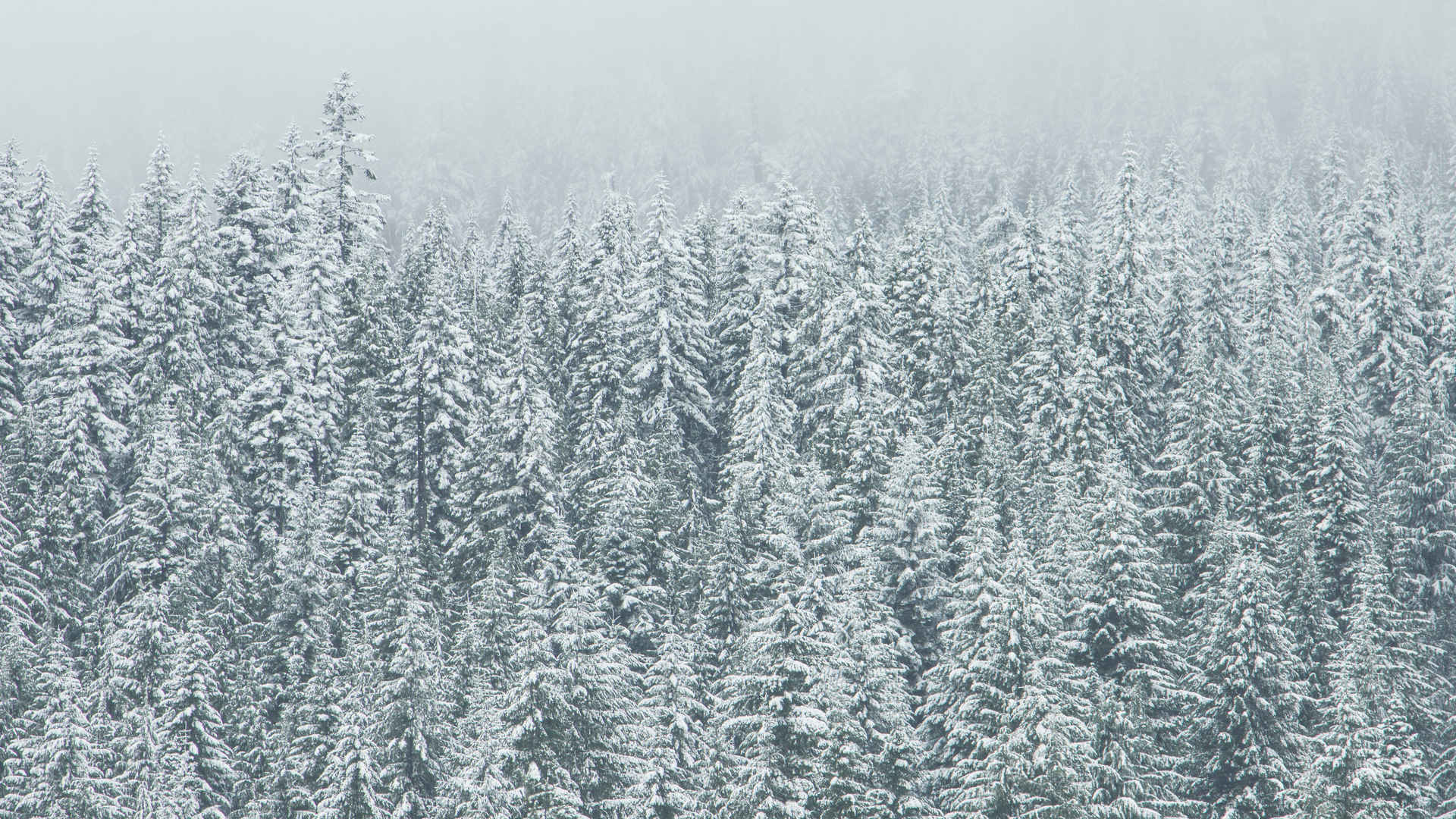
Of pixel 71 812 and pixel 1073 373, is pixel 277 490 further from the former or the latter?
pixel 1073 373

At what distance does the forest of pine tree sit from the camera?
28.7 meters

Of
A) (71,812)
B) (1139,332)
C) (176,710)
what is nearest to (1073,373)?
(1139,332)

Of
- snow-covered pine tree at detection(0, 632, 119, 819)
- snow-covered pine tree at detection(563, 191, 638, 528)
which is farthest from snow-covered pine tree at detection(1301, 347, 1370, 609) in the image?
snow-covered pine tree at detection(0, 632, 119, 819)

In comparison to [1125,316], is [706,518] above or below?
below

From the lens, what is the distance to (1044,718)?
27.1 m

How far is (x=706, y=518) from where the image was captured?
43719mm

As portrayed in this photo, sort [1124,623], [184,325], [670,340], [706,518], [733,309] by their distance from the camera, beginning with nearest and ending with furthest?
[1124,623]
[706,518]
[184,325]
[670,340]
[733,309]

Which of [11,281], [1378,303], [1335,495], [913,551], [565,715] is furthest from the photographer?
[1378,303]

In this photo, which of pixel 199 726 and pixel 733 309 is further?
pixel 733 309

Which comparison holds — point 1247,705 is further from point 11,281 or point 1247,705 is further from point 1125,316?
point 11,281

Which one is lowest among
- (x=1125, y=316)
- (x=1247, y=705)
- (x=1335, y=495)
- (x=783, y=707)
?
(x=783, y=707)

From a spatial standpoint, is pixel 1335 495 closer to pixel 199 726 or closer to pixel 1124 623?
pixel 1124 623

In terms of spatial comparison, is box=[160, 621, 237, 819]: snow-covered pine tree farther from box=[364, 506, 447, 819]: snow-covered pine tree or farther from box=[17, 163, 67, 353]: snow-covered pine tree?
box=[17, 163, 67, 353]: snow-covered pine tree

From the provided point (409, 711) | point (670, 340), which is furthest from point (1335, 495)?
point (409, 711)
